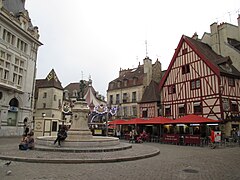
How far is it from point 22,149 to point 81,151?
123 inches

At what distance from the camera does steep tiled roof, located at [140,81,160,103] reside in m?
27.3

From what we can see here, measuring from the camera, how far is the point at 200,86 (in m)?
21.2

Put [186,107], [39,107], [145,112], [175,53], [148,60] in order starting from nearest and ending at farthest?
[186,107], [175,53], [145,112], [148,60], [39,107]

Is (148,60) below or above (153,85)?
above

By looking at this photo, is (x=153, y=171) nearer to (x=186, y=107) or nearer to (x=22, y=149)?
(x=22, y=149)

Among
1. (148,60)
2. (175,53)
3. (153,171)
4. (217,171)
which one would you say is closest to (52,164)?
(153,171)

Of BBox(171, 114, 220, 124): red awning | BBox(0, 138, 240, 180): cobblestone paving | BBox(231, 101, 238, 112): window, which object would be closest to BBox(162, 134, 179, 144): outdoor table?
BBox(171, 114, 220, 124): red awning

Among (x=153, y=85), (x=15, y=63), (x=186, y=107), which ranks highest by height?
(x=15, y=63)

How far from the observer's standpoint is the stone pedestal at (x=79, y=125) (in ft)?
41.4

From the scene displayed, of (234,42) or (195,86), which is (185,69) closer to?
(195,86)

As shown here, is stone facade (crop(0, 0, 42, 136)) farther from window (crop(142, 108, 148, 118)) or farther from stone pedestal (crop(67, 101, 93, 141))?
window (crop(142, 108, 148, 118))

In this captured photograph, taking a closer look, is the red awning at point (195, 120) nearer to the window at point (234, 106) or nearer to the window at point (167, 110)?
the window at point (234, 106)

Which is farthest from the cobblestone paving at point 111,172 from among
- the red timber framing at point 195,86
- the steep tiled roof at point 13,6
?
the steep tiled roof at point 13,6

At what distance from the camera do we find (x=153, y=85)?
95.1ft
